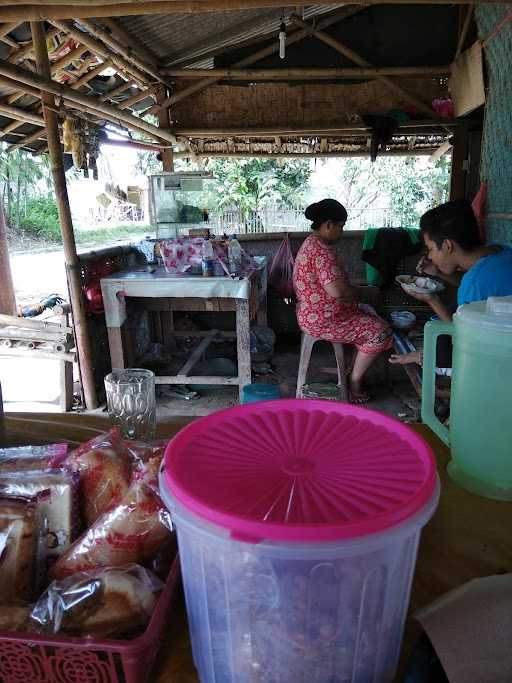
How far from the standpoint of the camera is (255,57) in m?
5.50

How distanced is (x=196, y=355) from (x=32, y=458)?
3.50 metres

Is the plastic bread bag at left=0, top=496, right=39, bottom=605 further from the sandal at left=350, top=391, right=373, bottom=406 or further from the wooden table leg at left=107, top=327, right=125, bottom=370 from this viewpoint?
the sandal at left=350, top=391, right=373, bottom=406

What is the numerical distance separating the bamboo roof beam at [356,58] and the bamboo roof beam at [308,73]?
0.26 ft

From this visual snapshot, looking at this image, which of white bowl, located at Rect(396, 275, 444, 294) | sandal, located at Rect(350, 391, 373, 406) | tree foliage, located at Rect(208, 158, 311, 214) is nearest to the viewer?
white bowl, located at Rect(396, 275, 444, 294)

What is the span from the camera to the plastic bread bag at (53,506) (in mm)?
714

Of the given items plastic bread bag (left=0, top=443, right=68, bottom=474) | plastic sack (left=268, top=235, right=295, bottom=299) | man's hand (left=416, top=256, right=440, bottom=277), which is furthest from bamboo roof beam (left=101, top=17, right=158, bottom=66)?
plastic bread bag (left=0, top=443, right=68, bottom=474)

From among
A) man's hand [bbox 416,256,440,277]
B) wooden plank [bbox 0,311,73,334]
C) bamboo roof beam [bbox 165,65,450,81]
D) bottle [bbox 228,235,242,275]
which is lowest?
wooden plank [bbox 0,311,73,334]

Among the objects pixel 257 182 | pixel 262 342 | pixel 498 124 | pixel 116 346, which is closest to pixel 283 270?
pixel 262 342

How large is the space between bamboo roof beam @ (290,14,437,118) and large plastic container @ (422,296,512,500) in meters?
5.30

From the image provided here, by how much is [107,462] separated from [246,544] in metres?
0.43

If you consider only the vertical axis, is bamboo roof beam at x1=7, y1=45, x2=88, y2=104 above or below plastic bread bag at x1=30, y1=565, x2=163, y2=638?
above

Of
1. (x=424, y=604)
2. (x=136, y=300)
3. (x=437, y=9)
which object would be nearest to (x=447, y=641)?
(x=424, y=604)

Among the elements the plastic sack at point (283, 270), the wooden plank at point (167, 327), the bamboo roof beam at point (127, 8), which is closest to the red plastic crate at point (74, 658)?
the bamboo roof beam at point (127, 8)

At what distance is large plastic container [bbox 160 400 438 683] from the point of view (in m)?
0.45
